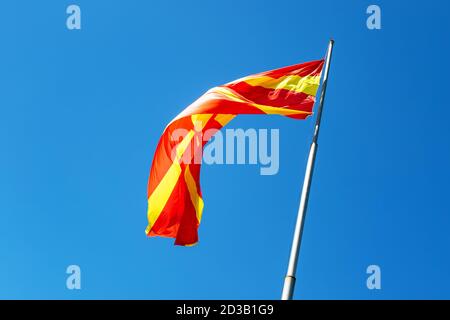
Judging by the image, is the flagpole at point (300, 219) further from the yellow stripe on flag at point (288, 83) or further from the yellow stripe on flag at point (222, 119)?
the yellow stripe on flag at point (222, 119)

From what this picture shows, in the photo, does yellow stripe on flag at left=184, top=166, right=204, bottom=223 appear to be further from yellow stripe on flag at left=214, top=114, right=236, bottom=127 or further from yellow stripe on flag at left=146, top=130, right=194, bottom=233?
yellow stripe on flag at left=214, top=114, right=236, bottom=127

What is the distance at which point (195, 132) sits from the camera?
44.9 ft

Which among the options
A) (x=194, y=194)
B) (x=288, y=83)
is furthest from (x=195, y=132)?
(x=288, y=83)

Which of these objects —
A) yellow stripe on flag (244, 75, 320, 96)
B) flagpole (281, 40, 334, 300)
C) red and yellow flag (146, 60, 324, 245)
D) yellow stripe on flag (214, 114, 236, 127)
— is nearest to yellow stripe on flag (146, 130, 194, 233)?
red and yellow flag (146, 60, 324, 245)

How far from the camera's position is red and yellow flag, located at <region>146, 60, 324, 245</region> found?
499 inches

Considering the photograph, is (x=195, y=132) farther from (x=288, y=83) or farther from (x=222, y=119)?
(x=288, y=83)

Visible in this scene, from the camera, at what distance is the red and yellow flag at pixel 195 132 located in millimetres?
12672

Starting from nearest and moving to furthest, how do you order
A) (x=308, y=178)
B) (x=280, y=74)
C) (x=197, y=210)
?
(x=308, y=178)
(x=197, y=210)
(x=280, y=74)
